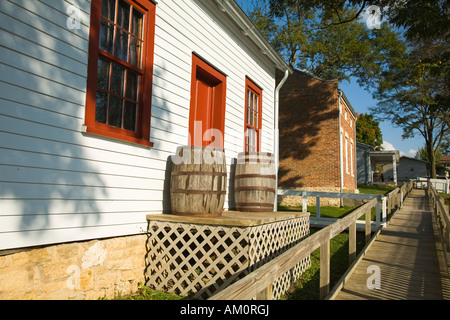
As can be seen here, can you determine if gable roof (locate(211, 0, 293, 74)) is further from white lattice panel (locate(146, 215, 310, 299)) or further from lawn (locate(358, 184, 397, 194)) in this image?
lawn (locate(358, 184, 397, 194))

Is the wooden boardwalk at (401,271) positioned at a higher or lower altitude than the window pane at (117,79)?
lower

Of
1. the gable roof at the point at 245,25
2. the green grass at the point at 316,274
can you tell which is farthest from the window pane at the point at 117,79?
the green grass at the point at 316,274

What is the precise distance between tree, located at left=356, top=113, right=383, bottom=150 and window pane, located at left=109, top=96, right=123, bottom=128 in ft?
193

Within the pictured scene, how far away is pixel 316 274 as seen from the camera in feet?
19.6

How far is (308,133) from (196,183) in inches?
516

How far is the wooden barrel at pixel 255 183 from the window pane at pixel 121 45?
260 centimetres

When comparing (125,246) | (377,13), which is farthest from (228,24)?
(377,13)

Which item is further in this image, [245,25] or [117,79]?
[245,25]

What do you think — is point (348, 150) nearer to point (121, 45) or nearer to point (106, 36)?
Answer: point (121, 45)

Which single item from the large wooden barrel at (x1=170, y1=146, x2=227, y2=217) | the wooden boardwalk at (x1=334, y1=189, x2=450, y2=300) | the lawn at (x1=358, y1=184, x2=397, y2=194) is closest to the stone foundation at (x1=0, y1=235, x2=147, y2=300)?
the large wooden barrel at (x1=170, y1=146, x2=227, y2=217)

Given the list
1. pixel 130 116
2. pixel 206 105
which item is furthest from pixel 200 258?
pixel 206 105

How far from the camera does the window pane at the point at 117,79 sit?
4008mm

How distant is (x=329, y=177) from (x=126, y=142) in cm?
1335

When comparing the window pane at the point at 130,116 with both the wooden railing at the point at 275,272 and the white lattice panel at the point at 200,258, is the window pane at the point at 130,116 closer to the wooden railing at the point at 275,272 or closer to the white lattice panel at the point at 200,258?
the white lattice panel at the point at 200,258
